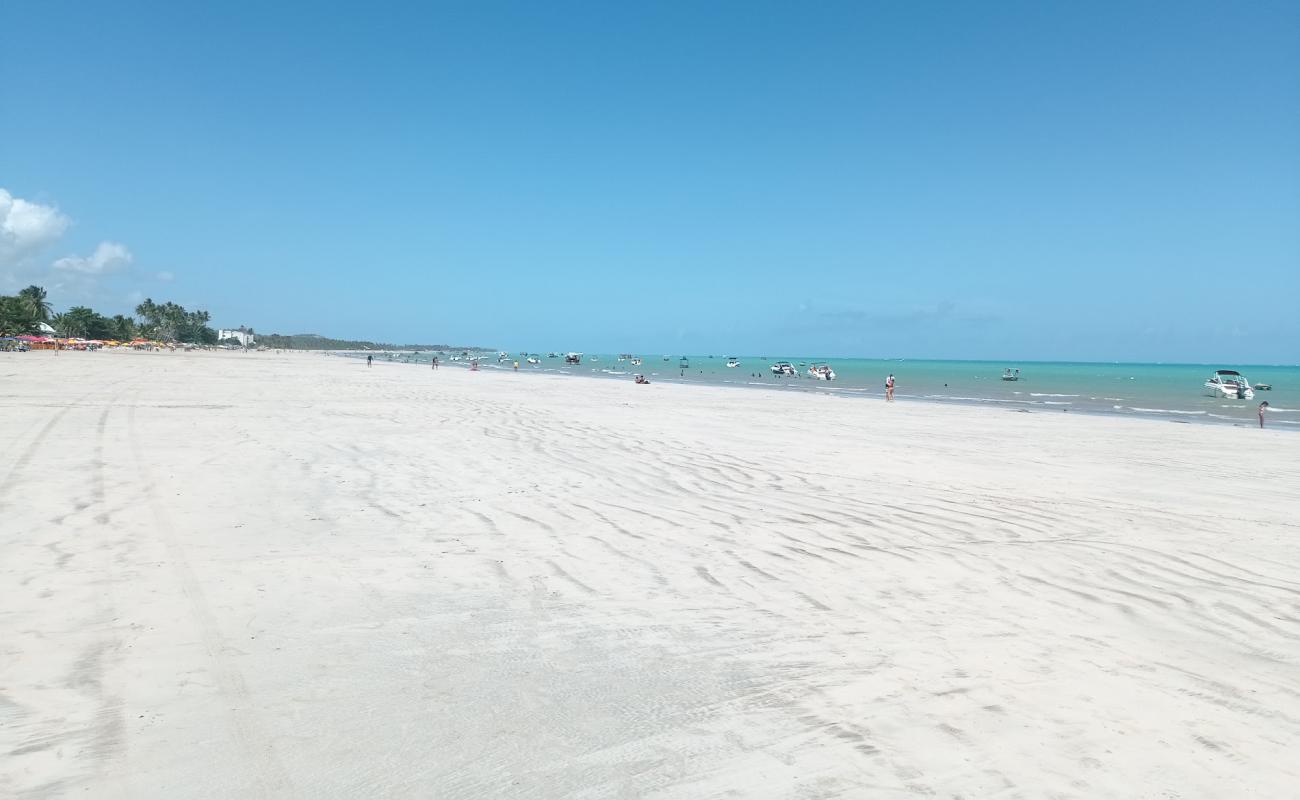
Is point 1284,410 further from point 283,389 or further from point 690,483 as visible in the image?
point 283,389

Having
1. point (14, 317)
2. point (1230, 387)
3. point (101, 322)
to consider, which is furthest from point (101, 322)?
point (1230, 387)

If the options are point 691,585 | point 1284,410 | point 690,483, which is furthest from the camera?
point 1284,410

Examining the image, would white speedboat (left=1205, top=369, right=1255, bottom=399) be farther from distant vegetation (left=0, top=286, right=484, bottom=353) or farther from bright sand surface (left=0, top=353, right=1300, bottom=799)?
distant vegetation (left=0, top=286, right=484, bottom=353)

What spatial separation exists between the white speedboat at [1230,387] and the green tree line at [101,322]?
125 meters

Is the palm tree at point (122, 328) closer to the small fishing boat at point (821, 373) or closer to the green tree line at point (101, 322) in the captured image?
the green tree line at point (101, 322)

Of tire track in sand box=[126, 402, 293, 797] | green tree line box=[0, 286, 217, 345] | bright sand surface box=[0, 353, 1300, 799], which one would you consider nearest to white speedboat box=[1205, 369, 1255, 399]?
bright sand surface box=[0, 353, 1300, 799]

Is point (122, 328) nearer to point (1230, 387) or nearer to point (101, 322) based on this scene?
point (101, 322)

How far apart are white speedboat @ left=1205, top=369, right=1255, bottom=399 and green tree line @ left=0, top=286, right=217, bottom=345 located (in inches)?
4917

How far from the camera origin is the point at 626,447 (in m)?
14.1

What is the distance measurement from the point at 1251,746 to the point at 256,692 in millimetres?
4829

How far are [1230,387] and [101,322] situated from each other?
151m

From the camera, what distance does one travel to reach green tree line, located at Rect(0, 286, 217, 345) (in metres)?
98.2

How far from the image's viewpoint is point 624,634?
4.85 m

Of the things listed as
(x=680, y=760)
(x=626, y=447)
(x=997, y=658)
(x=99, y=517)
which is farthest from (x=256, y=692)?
(x=626, y=447)
